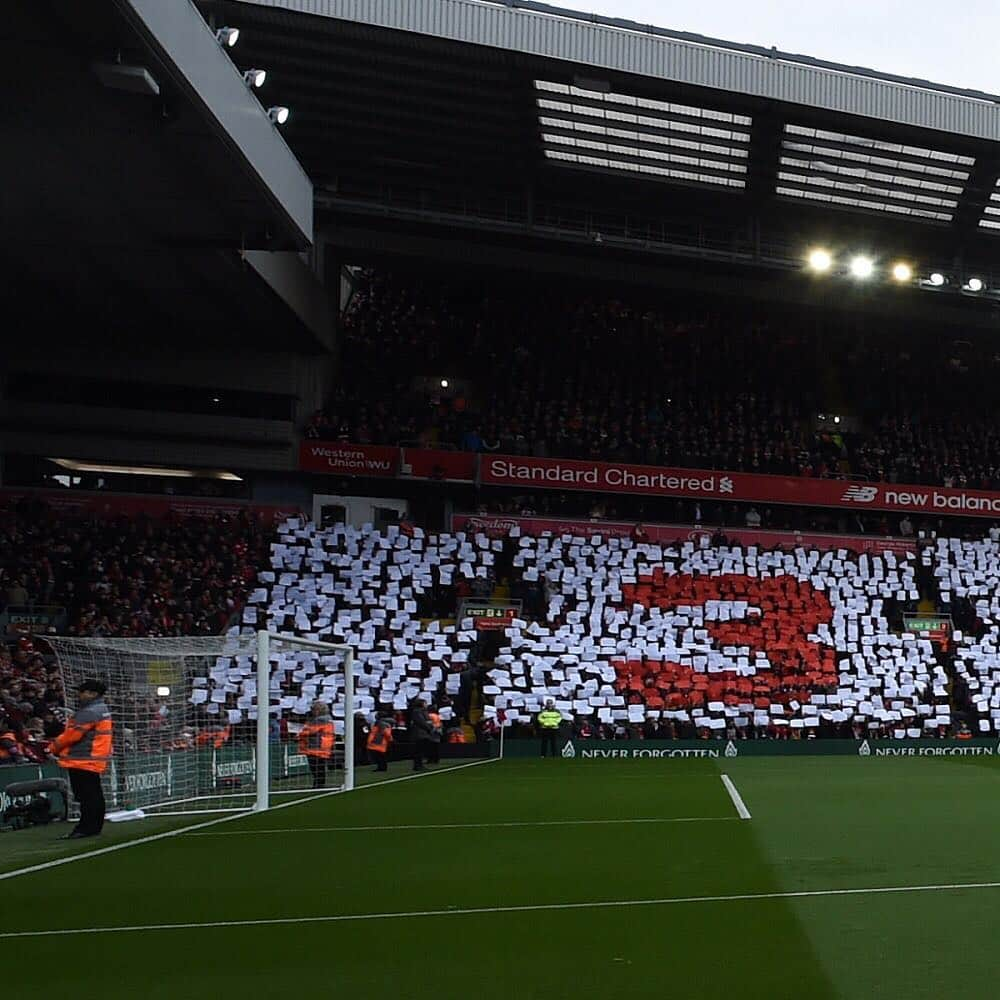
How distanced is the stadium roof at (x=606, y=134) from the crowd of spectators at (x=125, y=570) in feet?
32.4

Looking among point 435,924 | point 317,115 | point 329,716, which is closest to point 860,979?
point 435,924

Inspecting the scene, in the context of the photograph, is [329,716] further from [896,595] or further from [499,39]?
[896,595]

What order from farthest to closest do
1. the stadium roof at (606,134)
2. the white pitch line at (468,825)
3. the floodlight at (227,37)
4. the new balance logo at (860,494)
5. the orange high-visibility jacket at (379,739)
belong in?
the new balance logo at (860,494) < the stadium roof at (606,134) < the orange high-visibility jacket at (379,739) < the floodlight at (227,37) < the white pitch line at (468,825)

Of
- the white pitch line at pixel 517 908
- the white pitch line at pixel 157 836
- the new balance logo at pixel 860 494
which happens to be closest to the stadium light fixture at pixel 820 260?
the new balance logo at pixel 860 494

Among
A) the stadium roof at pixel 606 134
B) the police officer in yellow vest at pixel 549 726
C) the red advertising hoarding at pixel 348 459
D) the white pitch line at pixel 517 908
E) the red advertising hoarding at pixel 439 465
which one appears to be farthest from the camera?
the red advertising hoarding at pixel 439 465

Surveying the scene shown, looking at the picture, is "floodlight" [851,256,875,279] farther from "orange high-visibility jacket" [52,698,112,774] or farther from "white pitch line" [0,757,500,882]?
"orange high-visibility jacket" [52,698,112,774]

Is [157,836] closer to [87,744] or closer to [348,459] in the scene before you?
[87,744]

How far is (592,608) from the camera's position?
37344mm

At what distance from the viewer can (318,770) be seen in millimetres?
22344

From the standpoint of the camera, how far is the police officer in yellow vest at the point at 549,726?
103 ft

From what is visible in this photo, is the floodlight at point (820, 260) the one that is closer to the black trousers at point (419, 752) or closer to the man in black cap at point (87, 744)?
the black trousers at point (419, 752)

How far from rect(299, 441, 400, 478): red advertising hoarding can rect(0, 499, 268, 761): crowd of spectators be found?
3094 millimetres

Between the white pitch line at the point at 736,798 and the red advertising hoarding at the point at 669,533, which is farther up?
the red advertising hoarding at the point at 669,533

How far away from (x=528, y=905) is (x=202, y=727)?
39.7 ft
